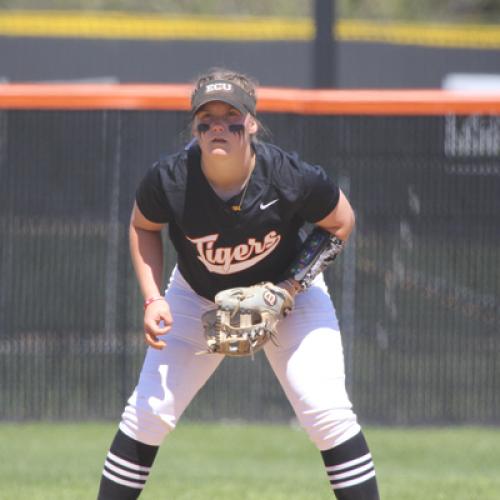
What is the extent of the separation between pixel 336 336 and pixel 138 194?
1018 millimetres

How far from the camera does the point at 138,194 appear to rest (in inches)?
201

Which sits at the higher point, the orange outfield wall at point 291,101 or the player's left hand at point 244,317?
the orange outfield wall at point 291,101

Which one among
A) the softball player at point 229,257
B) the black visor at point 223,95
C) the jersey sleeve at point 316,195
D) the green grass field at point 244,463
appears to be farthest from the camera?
the green grass field at point 244,463

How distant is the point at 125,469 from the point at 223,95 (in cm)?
156

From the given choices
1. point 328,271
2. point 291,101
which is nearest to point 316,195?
point 328,271

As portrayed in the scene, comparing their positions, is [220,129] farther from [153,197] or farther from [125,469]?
[125,469]

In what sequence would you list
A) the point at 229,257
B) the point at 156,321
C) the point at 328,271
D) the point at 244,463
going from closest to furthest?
the point at 156,321
the point at 229,257
the point at 244,463
the point at 328,271

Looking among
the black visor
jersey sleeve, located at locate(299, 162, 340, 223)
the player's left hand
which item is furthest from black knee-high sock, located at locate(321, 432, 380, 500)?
the black visor

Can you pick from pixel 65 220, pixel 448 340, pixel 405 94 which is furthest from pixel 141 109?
pixel 448 340

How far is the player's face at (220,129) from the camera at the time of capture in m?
4.84

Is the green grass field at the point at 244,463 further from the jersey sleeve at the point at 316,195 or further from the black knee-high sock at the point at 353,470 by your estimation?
the jersey sleeve at the point at 316,195

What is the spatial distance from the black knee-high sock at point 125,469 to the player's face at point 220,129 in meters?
1.23

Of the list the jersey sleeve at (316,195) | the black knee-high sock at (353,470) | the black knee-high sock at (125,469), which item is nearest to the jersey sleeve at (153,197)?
the jersey sleeve at (316,195)

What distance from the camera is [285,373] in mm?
5082
